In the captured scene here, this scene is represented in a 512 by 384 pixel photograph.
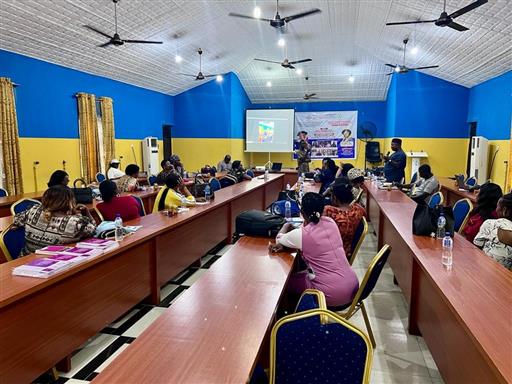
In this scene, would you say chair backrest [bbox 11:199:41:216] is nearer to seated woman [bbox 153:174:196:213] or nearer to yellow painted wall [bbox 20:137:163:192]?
seated woman [bbox 153:174:196:213]

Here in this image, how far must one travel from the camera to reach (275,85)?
12.7 meters

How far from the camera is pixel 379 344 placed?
2.66 meters

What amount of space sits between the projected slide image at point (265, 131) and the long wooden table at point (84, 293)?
9186 millimetres

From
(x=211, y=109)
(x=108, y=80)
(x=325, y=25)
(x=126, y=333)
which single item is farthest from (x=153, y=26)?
(x=126, y=333)

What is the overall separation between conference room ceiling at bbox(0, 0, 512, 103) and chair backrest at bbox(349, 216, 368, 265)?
15.7 ft

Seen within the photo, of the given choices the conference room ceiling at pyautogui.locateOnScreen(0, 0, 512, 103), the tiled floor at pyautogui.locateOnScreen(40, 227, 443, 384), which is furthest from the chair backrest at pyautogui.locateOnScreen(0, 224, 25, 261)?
the conference room ceiling at pyautogui.locateOnScreen(0, 0, 512, 103)

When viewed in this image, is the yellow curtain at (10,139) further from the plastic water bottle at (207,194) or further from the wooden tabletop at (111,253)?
the plastic water bottle at (207,194)

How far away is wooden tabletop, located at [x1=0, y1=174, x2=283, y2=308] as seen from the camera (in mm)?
1832

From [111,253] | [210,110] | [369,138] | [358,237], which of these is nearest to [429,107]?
[369,138]

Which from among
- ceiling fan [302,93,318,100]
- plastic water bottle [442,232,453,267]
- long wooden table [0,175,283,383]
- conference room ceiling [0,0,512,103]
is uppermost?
conference room ceiling [0,0,512,103]

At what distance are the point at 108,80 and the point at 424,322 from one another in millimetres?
8915

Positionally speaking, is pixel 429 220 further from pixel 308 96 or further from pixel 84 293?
pixel 308 96

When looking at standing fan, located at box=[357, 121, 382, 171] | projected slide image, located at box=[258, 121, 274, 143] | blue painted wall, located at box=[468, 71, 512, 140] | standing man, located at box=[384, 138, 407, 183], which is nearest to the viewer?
standing man, located at box=[384, 138, 407, 183]

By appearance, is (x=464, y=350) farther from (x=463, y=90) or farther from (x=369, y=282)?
(x=463, y=90)
